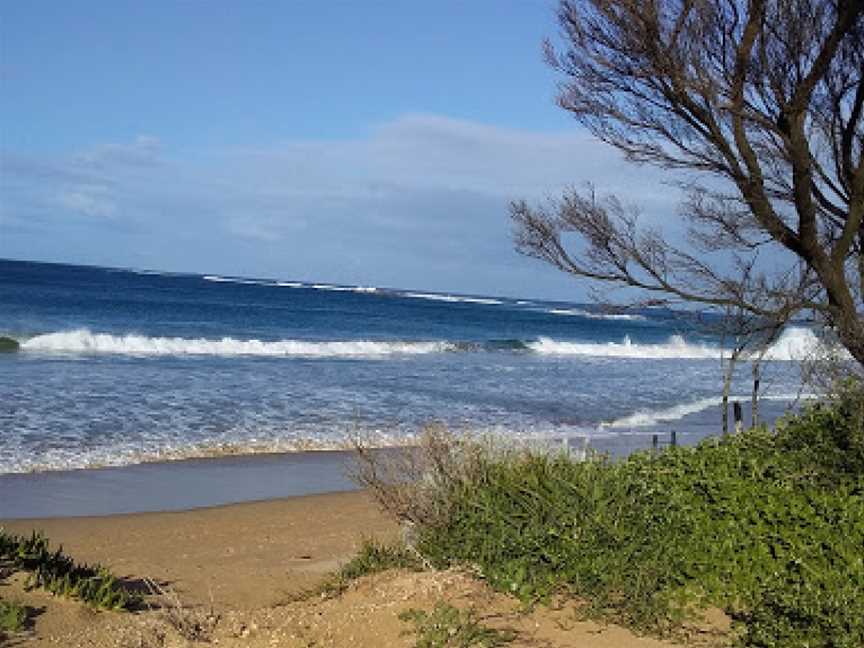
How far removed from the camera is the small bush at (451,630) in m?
5.26

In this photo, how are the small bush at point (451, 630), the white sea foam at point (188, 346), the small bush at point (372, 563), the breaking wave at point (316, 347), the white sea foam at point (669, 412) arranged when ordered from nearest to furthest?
the small bush at point (451, 630) < the small bush at point (372, 563) < the white sea foam at point (669, 412) < the white sea foam at point (188, 346) < the breaking wave at point (316, 347)

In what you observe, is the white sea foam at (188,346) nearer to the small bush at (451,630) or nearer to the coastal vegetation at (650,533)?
the coastal vegetation at (650,533)

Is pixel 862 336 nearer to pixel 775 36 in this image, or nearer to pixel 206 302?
pixel 775 36

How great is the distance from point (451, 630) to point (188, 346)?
34.8m

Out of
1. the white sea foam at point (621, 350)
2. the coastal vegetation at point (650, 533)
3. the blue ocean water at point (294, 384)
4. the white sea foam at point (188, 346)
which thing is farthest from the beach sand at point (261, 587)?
the white sea foam at point (621, 350)

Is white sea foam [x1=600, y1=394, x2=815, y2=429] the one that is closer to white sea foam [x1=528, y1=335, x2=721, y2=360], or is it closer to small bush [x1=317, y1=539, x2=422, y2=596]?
small bush [x1=317, y1=539, x2=422, y2=596]

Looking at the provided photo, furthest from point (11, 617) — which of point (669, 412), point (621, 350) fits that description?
point (621, 350)

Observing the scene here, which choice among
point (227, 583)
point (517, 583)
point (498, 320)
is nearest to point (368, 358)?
point (227, 583)

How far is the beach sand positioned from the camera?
17.9ft

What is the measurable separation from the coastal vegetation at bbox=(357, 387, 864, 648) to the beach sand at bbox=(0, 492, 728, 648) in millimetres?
282

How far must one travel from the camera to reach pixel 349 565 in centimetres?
700

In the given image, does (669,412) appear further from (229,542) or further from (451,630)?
(451,630)

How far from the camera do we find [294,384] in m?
26.5

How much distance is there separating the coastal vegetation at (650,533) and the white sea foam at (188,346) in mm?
29549
